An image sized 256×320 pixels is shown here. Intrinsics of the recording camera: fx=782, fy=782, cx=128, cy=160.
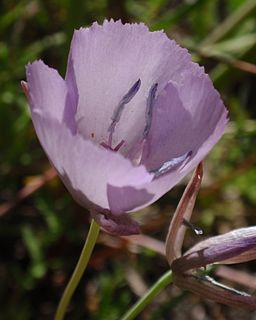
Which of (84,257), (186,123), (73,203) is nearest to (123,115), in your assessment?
(186,123)

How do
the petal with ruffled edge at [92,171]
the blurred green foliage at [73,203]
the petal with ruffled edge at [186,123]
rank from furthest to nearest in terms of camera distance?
the blurred green foliage at [73,203]
the petal with ruffled edge at [186,123]
the petal with ruffled edge at [92,171]

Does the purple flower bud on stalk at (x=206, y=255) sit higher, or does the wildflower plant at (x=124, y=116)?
the wildflower plant at (x=124, y=116)

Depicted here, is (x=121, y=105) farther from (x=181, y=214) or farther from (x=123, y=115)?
(x=181, y=214)

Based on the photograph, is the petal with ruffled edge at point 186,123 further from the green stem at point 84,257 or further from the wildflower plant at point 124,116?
the green stem at point 84,257

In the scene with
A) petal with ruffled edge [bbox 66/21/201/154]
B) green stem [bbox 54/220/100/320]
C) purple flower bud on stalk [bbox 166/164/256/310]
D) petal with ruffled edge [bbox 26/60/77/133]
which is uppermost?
petal with ruffled edge [bbox 26/60/77/133]

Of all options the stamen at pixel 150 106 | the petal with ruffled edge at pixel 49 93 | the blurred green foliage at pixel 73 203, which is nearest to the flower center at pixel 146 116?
the stamen at pixel 150 106

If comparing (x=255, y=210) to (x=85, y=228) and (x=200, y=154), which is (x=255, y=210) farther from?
(x=200, y=154)

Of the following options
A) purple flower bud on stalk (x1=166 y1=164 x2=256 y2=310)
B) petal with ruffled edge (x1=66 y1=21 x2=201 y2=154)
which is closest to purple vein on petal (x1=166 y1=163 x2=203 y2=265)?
purple flower bud on stalk (x1=166 y1=164 x2=256 y2=310)

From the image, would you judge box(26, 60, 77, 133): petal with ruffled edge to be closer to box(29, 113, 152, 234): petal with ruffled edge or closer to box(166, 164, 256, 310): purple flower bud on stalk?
box(29, 113, 152, 234): petal with ruffled edge
